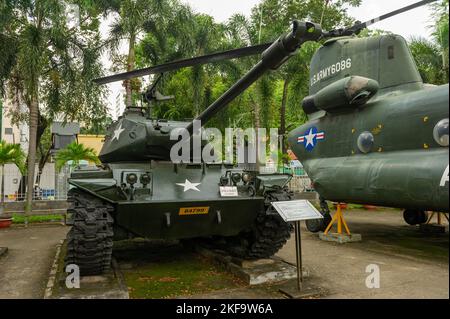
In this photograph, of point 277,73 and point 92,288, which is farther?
point 277,73

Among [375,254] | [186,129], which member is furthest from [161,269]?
[375,254]

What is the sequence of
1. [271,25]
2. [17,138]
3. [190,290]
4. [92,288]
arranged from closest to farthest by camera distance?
[92,288] → [190,290] → [271,25] → [17,138]

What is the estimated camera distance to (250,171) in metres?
7.38

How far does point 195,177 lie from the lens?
7039mm

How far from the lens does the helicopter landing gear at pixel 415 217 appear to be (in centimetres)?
1181

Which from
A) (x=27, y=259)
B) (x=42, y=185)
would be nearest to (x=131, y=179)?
(x=27, y=259)

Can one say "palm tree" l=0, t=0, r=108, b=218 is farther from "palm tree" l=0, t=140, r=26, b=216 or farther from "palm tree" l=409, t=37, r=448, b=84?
"palm tree" l=409, t=37, r=448, b=84

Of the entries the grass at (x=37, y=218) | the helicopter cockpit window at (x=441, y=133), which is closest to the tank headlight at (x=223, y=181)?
the helicopter cockpit window at (x=441, y=133)

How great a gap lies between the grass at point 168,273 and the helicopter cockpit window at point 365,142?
11.8 feet

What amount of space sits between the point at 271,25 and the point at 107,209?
15.1m

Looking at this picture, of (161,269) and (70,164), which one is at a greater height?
(70,164)

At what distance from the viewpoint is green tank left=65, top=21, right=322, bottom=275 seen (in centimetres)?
573
